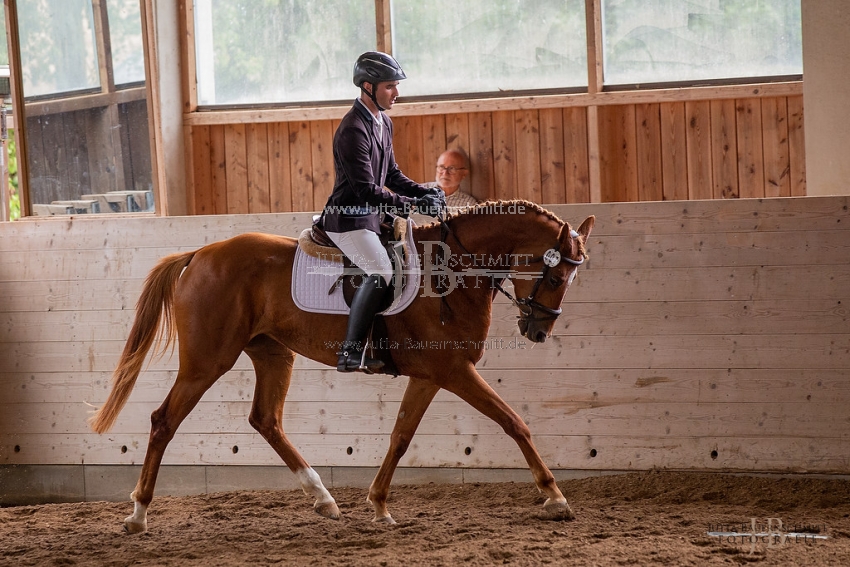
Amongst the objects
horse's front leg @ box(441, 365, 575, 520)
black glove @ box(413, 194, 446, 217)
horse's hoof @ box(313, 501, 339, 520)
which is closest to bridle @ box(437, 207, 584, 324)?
black glove @ box(413, 194, 446, 217)

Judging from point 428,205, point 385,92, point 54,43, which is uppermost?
point 54,43

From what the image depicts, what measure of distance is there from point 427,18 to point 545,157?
53.8 inches

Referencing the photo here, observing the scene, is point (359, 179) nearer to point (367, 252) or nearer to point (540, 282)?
point (367, 252)

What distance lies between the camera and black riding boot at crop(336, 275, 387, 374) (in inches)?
150

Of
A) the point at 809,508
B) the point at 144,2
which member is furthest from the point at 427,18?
the point at 809,508

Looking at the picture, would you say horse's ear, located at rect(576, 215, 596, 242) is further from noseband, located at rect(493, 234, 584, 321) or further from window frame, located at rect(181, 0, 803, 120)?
window frame, located at rect(181, 0, 803, 120)

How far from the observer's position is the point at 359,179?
3.83m

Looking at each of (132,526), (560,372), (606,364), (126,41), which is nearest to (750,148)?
(606,364)

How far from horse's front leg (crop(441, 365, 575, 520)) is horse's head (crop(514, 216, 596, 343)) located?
32 cm

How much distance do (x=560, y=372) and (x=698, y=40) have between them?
112 inches

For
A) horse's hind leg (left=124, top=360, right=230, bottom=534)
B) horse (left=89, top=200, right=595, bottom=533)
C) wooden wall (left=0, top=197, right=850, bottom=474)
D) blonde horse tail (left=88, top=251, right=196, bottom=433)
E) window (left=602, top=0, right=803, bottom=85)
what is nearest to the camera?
horse (left=89, top=200, right=595, bottom=533)

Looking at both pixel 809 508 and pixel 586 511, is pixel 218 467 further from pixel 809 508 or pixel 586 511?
pixel 809 508

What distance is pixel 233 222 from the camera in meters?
5.12

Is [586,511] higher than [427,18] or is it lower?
lower
